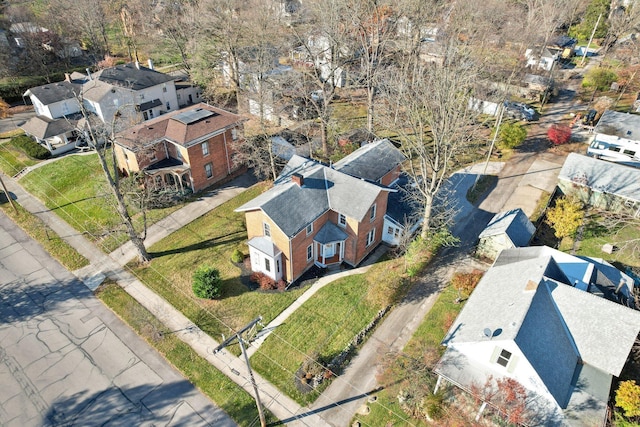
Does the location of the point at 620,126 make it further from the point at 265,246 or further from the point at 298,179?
the point at 265,246

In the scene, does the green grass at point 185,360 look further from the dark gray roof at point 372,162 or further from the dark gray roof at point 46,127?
the dark gray roof at point 46,127

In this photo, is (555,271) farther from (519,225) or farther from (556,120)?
(556,120)

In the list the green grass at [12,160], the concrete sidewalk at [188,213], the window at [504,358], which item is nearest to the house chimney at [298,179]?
the concrete sidewalk at [188,213]

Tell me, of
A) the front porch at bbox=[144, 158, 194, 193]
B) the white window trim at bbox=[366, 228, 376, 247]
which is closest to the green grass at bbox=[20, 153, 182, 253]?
the front porch at bbox=[144, 158, 194, 193]

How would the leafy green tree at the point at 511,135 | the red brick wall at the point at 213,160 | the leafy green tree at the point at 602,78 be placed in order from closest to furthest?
the red brick wall at the point at 213,160, the leafy green tree at the point at 511,135, the leafy green tree at the point at 602,78

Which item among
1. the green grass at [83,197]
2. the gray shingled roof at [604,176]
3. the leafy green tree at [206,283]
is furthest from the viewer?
the gray shingled roof at [604,176]

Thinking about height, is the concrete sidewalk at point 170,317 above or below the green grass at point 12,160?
below

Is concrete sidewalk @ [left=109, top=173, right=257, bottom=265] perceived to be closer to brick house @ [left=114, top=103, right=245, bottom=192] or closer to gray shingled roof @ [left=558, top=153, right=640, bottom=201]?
brick house @ [left=114, top=103, right=245, bottom=192]
